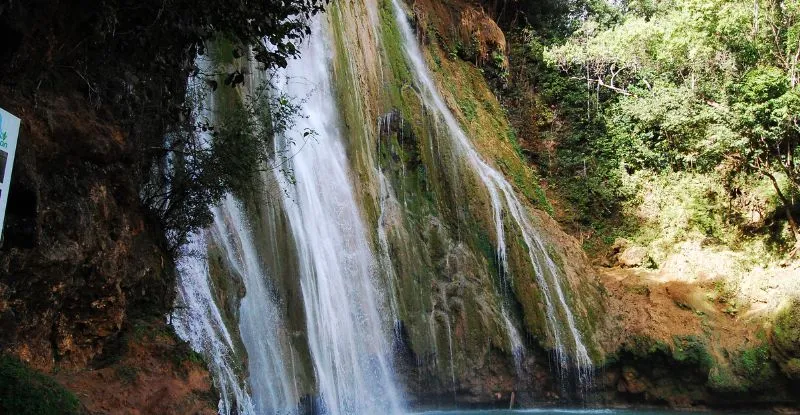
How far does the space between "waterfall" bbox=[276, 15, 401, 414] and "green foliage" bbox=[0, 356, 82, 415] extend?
731 cm

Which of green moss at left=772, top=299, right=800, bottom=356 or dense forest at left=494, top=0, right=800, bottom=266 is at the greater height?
dense forest at left=494, top=0, right=800, bottom=266

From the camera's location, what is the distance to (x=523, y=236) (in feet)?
61.3

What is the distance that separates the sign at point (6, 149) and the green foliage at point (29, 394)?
4.25 feet

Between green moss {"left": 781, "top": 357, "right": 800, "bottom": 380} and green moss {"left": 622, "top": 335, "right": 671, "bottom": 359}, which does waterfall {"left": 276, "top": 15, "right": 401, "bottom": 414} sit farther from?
green moss {"left": 781, "top": 357, "right": 800, "bottom": 380}

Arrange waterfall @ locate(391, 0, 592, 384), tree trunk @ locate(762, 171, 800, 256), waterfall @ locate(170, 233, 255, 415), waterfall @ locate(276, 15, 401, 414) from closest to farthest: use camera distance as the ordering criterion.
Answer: waterfall @ locate(170, 233, 255, 415), waterfall @ locate(276, 15, 401, 414), waterfall @ locate(391, 0, 592, 384), tree trunk @ locate(762, 171, 800, 256)

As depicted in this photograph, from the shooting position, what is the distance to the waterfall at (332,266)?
13.1 meters

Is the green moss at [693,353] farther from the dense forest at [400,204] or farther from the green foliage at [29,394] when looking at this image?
the green foliage at [29,394]

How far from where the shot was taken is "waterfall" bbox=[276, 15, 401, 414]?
13094mm

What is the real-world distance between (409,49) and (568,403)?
495 inches

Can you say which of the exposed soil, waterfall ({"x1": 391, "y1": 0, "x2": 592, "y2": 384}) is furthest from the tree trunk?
the exposed soil

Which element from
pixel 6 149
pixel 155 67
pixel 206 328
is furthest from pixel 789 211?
pixel 6 149

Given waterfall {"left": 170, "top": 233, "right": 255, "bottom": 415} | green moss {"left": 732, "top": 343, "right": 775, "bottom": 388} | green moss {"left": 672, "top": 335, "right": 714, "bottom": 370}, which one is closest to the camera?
waterfall {"left": 170, "top": 233, "right": 255, "bottom": 415}

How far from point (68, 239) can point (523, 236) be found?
1396 cm

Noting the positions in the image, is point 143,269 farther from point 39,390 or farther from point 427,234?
point 427,234
